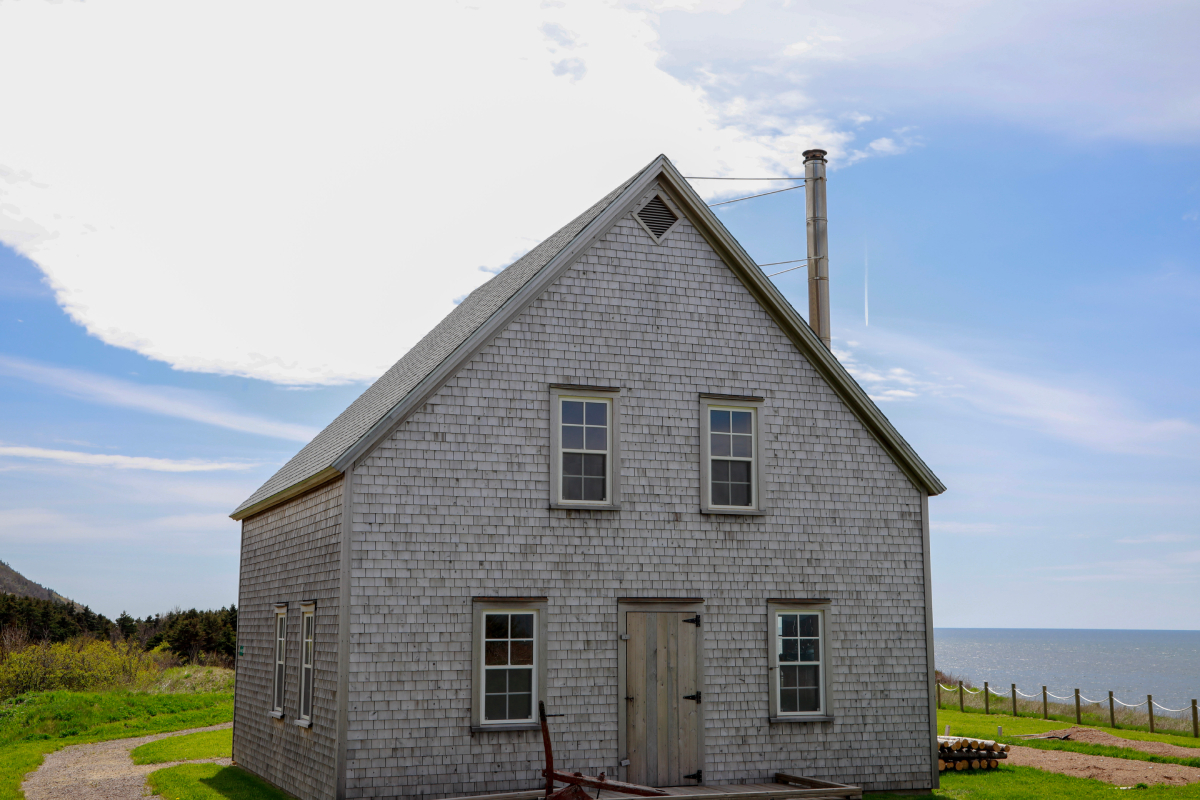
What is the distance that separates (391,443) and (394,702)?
3.21 meters

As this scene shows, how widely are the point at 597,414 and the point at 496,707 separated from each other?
4143mm

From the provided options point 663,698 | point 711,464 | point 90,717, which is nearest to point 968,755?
point 663,698

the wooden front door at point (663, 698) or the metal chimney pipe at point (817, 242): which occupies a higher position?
the metal chimney pipe at point (817, 242)

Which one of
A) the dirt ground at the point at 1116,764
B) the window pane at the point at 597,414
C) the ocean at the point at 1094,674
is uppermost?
the window pane at the point at 597,414

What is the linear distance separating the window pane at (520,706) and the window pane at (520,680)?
0.29ft

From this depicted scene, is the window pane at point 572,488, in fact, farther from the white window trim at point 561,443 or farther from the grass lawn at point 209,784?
the grass lawn at point 209,784

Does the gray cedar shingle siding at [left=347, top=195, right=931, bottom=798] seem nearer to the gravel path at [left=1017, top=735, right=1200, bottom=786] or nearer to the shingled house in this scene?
the shingled house

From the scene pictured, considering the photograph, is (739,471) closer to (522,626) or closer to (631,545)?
(631,545)

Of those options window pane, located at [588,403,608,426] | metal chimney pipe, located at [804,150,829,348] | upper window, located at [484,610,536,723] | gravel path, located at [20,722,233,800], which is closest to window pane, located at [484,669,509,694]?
upper window, located at [484,610,536,723]

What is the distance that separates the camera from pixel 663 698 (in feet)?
45.2

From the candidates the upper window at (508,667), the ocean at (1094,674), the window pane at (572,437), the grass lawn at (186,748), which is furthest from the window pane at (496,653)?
the ocean at (1094,674)

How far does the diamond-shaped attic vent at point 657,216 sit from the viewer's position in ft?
49.1

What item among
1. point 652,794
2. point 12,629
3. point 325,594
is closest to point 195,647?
point 12,629

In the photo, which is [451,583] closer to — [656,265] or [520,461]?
[520,461]
